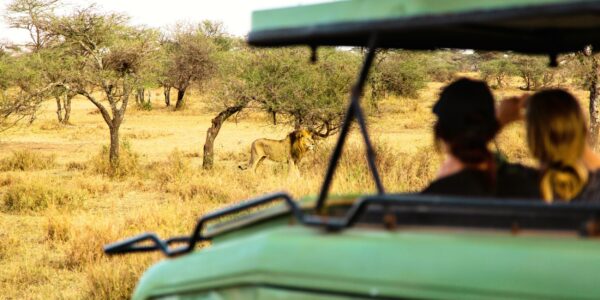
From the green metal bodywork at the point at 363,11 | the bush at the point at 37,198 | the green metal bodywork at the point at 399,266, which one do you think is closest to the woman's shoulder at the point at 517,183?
the green metal bodywork at the point at 399,266

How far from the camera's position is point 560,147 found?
9.50 ft

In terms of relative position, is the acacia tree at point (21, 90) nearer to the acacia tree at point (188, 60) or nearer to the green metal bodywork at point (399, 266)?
the acacia tree at point (188, 60)

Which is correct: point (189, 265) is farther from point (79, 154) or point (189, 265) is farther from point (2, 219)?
point (79, 154)

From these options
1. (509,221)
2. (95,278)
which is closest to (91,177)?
(95,278)

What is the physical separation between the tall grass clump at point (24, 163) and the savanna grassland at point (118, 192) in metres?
0.03

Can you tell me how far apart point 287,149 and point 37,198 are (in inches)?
195

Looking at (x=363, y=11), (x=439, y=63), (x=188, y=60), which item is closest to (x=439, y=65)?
(x=439, y=63)

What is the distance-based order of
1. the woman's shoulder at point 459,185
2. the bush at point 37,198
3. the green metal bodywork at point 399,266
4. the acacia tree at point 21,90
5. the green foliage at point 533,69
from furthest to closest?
the green foliage at point 533,69 < the acacia tree at point 21,90 < the bush at point 37,198 < the woman's shoulder at point 459,185 < the green metal bodywork at point 399,266

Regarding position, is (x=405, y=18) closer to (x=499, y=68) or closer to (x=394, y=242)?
(x=394, y=242)

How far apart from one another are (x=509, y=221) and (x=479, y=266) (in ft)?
1.17

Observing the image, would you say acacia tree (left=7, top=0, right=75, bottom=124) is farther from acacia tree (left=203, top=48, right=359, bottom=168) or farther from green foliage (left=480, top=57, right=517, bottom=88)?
green foliage (left=480, top=57, right=517, bottom=88)

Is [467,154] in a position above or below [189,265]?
above

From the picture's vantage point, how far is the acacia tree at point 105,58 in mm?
19953

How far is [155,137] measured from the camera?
30.4 metres
